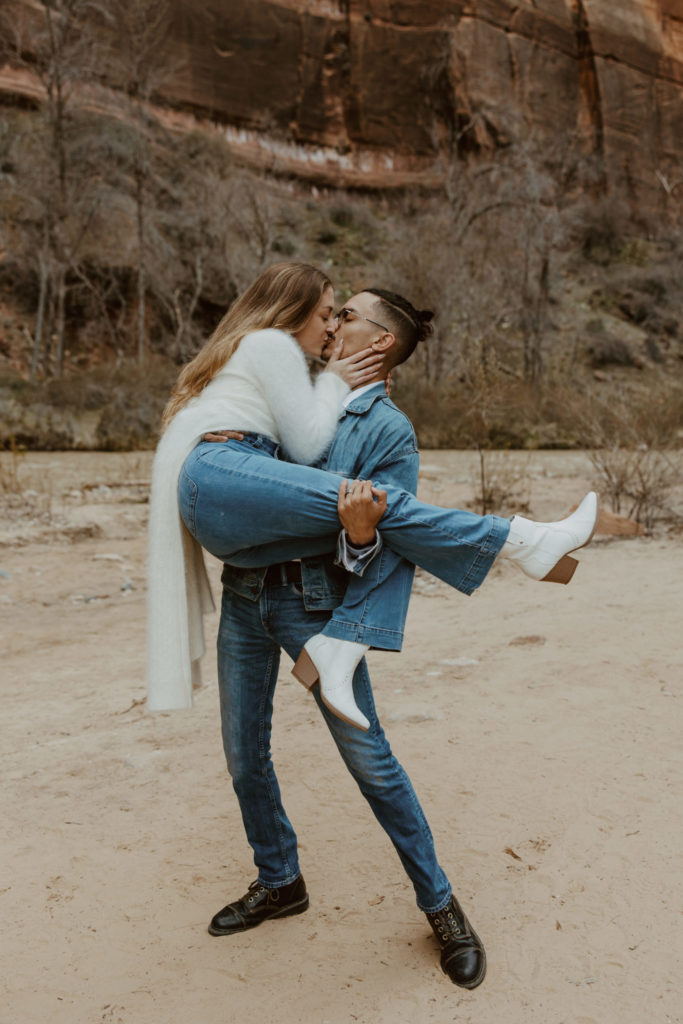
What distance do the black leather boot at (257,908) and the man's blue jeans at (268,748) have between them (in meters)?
0.03

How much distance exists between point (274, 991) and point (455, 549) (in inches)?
51.6

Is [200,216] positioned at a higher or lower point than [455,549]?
higher

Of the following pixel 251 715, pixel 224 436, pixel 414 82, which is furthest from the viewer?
pixel 414 82

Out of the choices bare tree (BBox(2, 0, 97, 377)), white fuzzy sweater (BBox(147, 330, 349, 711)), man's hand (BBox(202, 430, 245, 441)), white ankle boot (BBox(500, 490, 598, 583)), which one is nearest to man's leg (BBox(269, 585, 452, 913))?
white fuzzy sweater (BBox(147, 330, 349, 711))

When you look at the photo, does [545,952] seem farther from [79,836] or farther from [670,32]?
[670,32]

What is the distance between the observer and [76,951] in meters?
2.46

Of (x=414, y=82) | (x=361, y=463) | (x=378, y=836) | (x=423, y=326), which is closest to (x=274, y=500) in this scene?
(x=361, y=463)

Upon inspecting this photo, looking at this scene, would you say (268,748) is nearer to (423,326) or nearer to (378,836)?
(378,836)

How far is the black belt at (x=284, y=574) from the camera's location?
2.19 meters

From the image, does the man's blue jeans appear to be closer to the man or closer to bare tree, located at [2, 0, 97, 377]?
the man

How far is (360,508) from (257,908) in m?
1.41

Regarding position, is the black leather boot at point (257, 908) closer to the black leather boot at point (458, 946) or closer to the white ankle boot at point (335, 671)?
the black leather boot at point (458, 946)

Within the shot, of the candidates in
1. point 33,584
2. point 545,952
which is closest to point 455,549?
point 545,952

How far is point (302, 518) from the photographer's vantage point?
1987 millimetres
